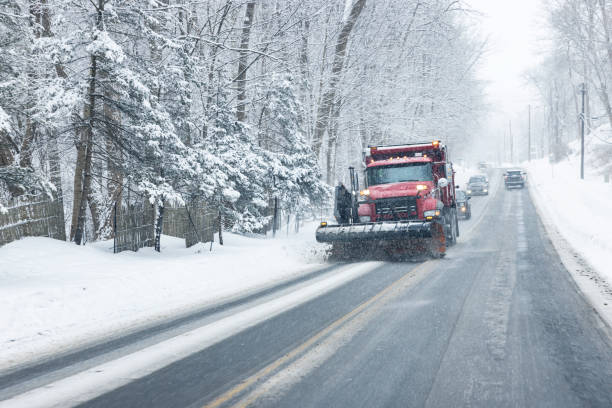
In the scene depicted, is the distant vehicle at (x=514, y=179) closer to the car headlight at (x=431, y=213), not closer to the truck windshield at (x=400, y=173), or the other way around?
the truck windshield at (x=400, y=173)

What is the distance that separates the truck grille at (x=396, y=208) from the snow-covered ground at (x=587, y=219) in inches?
156

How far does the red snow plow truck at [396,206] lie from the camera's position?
1366 cm

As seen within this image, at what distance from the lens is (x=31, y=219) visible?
38.3 ft

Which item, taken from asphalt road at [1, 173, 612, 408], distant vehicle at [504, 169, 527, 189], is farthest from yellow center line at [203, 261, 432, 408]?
distant vehicle at [504, 169, 527, 189]

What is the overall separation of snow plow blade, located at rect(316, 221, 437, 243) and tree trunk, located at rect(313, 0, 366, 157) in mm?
10141

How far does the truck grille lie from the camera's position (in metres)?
14.6

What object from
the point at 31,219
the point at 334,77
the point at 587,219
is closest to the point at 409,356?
the point at 31,219

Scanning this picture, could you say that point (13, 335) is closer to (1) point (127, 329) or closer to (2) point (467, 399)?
(1) point (127, 329)

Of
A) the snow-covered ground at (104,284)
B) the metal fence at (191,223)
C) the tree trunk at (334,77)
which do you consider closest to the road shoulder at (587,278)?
the snow-covered ground at (104,284)

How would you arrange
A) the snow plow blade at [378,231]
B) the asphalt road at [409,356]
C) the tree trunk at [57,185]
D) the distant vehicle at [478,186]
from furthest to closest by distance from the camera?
the distant vehicle at [478,186] → the snow plow blade at [378,231] → the tree trunk at [57,185] → the asphalt road at [409,356]

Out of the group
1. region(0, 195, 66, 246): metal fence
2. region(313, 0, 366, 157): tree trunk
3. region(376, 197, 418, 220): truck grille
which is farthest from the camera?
region(313, 0, 366, 157): tree trunk

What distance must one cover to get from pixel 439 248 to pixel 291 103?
7.40 meters

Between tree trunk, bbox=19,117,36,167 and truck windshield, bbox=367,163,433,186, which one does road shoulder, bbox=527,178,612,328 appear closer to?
truck windshield, bbox=367,163,433,186

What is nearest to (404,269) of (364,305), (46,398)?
(364,305)
